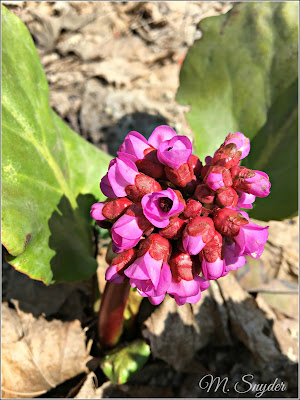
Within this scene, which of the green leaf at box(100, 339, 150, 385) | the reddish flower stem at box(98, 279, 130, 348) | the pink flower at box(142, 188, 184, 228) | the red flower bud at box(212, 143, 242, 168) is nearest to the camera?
the pink flower at box(142, 188, 184, 228)

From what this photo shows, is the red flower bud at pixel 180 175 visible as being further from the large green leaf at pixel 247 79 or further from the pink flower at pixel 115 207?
the large green leaf at pixel 247 79

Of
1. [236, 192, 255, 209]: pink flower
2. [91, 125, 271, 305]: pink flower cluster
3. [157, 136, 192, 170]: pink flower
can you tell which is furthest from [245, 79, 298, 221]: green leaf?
Answer: [157, 136, 192, 170]: pink flower

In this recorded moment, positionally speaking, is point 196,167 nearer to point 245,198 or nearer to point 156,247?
point 245,198

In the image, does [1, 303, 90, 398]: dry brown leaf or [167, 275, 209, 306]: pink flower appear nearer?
[167, 275, 209, 306]: pink flower

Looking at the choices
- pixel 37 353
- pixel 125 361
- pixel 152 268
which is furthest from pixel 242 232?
pixel 37 353

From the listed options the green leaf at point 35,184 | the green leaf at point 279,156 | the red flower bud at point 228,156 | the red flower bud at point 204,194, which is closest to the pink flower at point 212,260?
the red flower bud at point 204,194

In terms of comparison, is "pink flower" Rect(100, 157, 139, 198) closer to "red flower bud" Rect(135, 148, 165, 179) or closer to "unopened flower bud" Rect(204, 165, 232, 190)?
"red flower bud" Rect(135, 148, 165, 179)

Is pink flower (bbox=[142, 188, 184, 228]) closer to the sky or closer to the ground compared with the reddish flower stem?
closer to the sky

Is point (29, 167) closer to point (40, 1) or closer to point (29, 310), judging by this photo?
point (29, 310)
